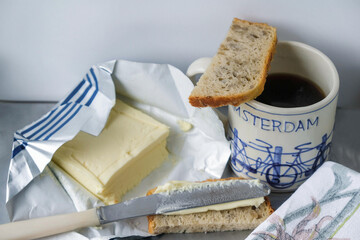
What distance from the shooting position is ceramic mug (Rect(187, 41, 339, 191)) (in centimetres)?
77

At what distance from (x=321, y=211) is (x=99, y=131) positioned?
34 centimetres

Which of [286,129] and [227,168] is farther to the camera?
[227,168]

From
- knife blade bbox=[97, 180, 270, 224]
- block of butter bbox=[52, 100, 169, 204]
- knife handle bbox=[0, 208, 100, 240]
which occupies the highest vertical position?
block of butter bbox=[52, 100, 169, 204]

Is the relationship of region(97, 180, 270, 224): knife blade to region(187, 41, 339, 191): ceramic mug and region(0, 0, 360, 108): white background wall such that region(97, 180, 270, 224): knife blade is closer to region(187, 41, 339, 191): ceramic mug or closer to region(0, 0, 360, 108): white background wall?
region(187, 41, 339, 191): ceramic mug

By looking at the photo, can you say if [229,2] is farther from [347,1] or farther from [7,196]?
[7,196]

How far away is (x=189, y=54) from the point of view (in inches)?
37.5

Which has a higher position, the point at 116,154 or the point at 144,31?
the point at 144,31

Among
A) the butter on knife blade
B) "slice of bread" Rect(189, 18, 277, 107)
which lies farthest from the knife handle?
"slice of bread" Rect(189, 18, 277, 107)

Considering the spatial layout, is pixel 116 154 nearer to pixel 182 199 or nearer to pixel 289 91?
pixel 182 199

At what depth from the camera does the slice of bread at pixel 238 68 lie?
78 cm

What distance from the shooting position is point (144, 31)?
3.03ft

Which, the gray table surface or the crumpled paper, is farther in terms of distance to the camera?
the gray table surface

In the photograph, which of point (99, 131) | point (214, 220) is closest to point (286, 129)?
point (214, 220)

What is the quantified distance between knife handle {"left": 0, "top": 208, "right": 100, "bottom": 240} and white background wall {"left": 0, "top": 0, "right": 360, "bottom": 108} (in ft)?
0.90
